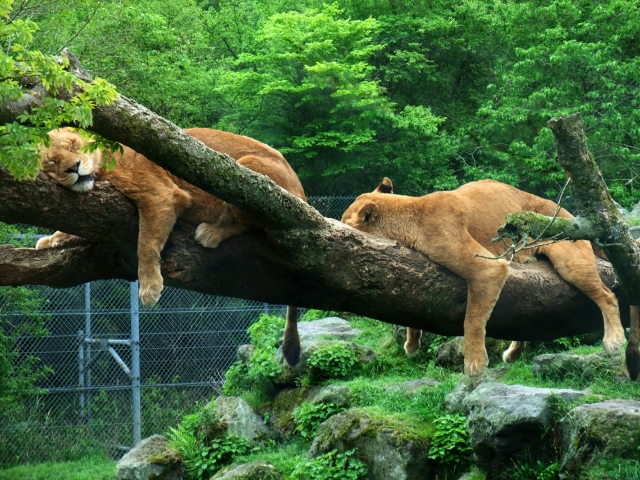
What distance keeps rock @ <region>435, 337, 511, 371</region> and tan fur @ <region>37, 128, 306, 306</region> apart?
5795mm

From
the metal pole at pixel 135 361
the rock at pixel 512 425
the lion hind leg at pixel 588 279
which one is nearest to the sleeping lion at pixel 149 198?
the lion hind leg at pixel 588 279

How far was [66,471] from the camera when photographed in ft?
41.1

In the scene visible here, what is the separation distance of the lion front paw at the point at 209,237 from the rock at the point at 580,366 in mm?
4573

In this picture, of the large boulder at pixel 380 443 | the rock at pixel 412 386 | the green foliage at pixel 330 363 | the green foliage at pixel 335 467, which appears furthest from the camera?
the green foliage at pixel 330 363

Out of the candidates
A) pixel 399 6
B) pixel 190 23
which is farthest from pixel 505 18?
pixel 190 23

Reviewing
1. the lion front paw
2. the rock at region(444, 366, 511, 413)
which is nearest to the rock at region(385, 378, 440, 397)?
the rock at region(444, 366, 511, 413)

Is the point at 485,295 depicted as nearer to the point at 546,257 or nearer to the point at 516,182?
the point at 546,257

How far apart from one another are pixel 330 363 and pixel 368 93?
8649mm

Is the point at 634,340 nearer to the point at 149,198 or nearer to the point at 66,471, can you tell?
the point at 149,198

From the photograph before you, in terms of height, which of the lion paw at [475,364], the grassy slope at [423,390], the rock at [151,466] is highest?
the lion paw at [475,364]

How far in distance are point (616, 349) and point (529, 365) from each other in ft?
10.6

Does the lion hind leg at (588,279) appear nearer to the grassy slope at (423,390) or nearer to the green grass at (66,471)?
the grassy slope at (423,390)

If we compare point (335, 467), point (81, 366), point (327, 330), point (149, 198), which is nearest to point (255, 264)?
point (149, 198)

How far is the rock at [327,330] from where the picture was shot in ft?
39.6
